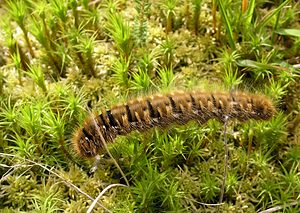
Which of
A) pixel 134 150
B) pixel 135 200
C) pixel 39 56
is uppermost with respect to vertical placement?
pixel 39 56

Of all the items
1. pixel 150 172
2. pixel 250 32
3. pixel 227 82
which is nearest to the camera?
pixel 150 172

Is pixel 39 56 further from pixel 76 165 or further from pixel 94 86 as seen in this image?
pixel 76 165

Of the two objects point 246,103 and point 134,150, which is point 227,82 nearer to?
point 246,103

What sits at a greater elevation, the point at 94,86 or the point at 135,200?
the point at 94,86

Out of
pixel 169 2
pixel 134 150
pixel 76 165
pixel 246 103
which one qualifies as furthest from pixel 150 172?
pixel 169 2

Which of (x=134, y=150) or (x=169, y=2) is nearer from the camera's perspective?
(x=134, y=150)

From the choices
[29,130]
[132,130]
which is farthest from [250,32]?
[29,130]

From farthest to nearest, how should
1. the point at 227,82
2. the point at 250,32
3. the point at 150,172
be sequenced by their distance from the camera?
the point at 250,32, the point at 227,82, the point at 150,172

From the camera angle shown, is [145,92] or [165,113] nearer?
[165,113]
